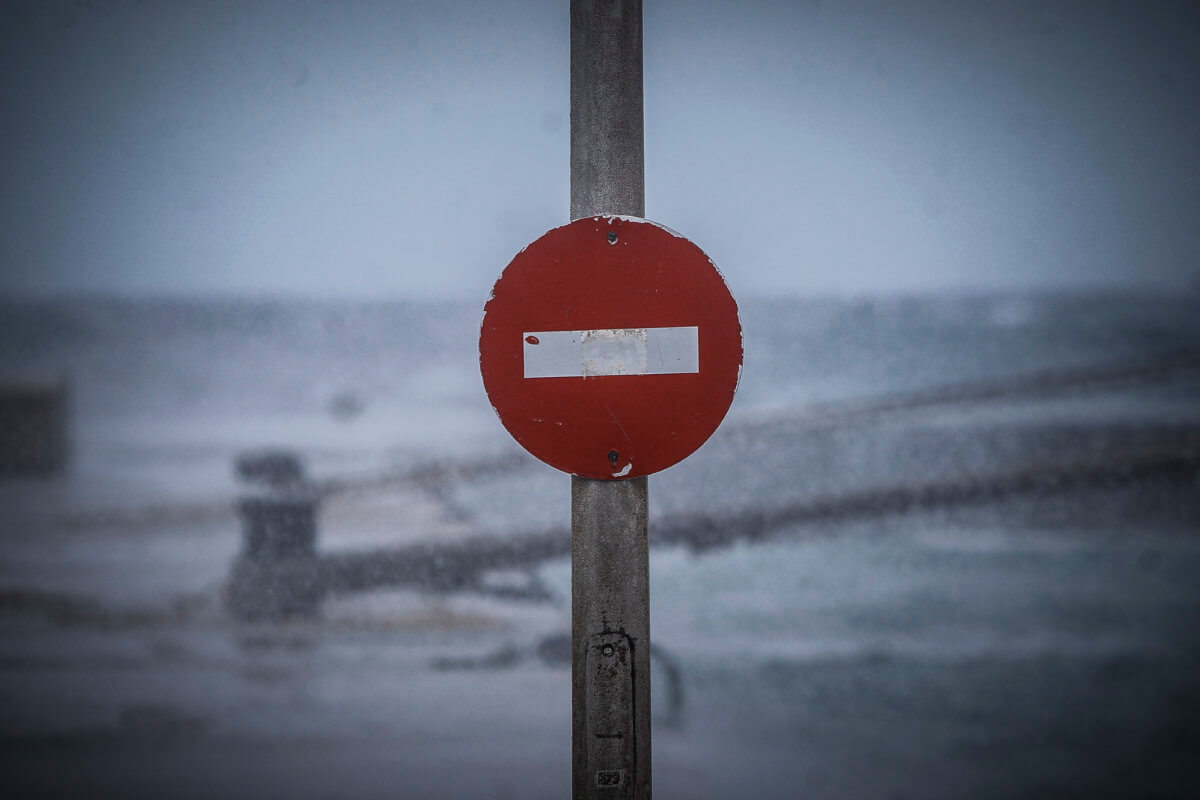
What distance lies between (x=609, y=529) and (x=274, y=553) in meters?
1.22

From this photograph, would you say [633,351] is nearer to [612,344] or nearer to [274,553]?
[612,344]

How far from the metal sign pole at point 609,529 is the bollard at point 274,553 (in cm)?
105

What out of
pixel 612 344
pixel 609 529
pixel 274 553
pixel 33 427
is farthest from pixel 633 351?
pixel 33 427

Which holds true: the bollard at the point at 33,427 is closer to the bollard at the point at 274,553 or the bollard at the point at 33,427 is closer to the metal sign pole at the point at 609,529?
the bollard at the point at 274,553

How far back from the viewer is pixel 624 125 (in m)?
1.34

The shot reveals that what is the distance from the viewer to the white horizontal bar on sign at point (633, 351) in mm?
1231

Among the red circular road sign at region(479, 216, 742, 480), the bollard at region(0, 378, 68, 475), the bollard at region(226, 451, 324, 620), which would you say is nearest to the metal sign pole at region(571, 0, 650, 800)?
the red circular road sign at region(479, 216, 742, 480)

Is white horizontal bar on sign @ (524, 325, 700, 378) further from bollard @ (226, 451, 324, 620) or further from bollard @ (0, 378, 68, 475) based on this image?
bollard @ (0, 378, 68, 475)

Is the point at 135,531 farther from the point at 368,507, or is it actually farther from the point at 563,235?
the point at 563,235

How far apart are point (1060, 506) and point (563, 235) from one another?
5.27ft

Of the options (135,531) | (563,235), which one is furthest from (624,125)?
(135,531)

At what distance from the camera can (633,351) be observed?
1.23 m

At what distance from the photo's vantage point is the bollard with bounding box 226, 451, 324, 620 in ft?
6.92

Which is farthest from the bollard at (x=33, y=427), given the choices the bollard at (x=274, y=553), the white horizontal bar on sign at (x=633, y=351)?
the white horizontal bar on sign at (x=633, y=351)
